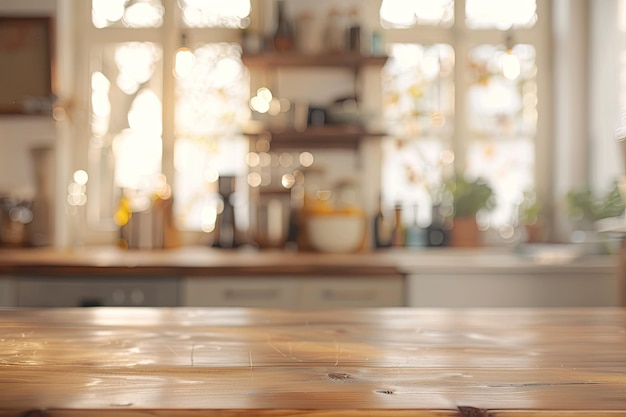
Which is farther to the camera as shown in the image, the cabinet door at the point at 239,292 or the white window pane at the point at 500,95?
the white window pane at the point at 500,95

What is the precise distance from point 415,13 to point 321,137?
98 centimetres

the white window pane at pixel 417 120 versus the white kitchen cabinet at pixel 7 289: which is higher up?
the white window pane at pixel 417 120

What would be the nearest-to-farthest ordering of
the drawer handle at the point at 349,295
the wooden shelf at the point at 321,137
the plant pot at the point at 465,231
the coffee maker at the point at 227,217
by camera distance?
the drawer handle at the point at 349,295
the wooden shelf at the point at 321,137
the coffee maker at the point at 227,217
the plant pot at the point at 465,231

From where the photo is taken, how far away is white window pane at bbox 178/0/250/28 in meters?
3.78

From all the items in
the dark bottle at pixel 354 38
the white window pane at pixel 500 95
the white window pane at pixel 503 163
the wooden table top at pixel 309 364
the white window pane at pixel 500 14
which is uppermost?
the white window pane at pixel 500 14

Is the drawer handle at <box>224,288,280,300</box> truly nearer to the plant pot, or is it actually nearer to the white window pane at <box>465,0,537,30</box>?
the plant pot

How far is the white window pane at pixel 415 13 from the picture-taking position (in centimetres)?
382

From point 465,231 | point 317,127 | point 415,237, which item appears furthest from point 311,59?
point 465,231

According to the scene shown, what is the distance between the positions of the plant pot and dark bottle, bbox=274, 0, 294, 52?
47.7 inches

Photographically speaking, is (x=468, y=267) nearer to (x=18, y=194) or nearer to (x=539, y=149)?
(x=539, y=149)

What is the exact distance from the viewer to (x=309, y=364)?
75cm

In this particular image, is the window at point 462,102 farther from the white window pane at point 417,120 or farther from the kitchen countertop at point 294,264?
the kitchen countertop at point 294,264

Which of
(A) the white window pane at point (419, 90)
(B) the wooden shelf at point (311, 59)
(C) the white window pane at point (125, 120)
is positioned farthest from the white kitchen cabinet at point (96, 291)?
(A) the white window pane at point (419, 90)

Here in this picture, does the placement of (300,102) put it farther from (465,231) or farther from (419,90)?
(465,231)
